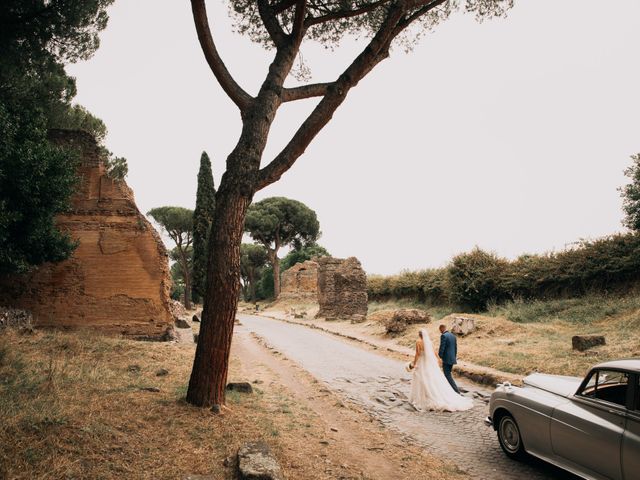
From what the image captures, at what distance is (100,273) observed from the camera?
12352 millimetres

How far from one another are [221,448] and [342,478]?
141 centimetres

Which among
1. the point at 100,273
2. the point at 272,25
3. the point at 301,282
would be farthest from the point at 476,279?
the point at 301,282

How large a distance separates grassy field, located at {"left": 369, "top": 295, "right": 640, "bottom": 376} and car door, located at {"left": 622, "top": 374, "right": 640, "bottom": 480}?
5.35 meters

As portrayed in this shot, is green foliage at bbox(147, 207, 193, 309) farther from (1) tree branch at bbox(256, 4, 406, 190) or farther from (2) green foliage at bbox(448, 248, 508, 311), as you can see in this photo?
(1) tree branch at bbox(256, 4, 406, 190)

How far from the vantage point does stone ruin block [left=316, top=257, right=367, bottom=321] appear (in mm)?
26969

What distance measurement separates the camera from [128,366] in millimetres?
8344

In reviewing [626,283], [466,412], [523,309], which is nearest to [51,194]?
[466,412]

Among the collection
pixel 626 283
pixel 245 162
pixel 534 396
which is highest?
pixel 245 162

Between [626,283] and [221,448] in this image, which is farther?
[626,283]

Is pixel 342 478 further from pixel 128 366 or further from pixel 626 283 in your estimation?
pixel 626 283

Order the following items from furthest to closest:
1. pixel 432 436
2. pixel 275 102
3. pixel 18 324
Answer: pixel 18 324 → pixel 275 102 → pixel 432 436

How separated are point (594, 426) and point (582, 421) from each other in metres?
Result: 0.14

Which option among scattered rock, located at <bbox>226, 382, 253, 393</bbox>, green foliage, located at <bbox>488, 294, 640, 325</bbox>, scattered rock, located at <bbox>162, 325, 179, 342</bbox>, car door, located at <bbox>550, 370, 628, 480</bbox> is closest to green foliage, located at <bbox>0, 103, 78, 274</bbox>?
scattered rock, located at <bbox>162, 325, 179, 342</bbox>

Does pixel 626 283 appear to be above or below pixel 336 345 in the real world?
above
